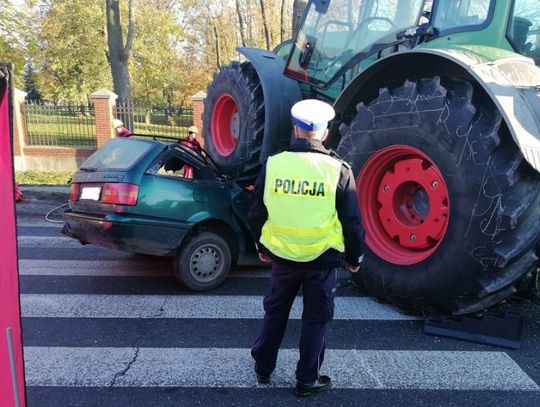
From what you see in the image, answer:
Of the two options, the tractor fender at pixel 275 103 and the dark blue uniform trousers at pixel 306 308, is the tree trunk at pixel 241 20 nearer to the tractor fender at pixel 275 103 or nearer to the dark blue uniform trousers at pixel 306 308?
the tractor fender at pixel 275 103

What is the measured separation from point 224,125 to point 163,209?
315 cm

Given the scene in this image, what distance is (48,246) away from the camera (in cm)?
632

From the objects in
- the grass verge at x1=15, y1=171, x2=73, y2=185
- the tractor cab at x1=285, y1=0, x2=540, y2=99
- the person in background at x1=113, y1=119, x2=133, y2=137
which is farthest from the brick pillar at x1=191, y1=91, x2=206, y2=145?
the tractor cab at x1=285, y1=0, x2=540, y2=99

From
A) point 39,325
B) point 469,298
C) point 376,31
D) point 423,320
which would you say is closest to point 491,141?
point 469,298

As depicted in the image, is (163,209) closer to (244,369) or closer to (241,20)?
(244,369)

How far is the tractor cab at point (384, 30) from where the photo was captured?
3852 mm

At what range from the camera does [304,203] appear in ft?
9.25

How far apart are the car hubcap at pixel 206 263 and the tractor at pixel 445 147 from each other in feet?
4.60

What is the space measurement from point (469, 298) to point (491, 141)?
1146mm

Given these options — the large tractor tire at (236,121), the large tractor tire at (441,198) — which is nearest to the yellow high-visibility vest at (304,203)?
the large tractor tire at (441,198)

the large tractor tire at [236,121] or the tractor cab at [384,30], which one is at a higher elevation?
the tractor cab at [384,30]

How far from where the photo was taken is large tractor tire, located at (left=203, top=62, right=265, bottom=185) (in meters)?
6.04

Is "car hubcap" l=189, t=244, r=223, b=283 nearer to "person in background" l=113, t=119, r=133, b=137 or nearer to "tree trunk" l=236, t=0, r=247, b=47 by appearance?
"person in background" l=113, t=119, r=133, b=137

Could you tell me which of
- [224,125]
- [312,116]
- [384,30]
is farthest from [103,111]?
[312,116]
